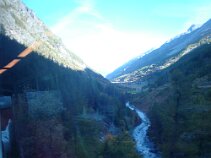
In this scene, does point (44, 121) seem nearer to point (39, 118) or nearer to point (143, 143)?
point (39, 118)

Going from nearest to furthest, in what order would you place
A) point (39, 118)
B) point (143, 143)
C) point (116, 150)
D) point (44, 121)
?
point (39, 118)
point (44, 121)
point (116, 150)
point (143, 143)

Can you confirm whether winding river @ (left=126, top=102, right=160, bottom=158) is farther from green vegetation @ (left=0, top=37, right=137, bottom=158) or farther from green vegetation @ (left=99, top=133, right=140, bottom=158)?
green vegetation @ (left=99, top=133, right=140, bottom=158)

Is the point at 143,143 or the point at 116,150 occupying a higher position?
the point at 116,150

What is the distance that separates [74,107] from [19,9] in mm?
68370

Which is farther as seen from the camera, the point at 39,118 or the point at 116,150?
the point at 116,150

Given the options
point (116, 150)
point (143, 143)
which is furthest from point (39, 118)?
point (143, 143)

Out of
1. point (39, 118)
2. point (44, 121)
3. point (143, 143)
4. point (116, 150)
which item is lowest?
point (143, 143)

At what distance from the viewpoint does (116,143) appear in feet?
81.7

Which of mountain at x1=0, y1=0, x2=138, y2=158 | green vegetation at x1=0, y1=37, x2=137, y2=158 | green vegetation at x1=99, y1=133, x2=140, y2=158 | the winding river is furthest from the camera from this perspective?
the winding river

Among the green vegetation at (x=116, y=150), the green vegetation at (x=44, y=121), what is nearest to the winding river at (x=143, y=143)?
the green vegetation at (x=44, y=121)

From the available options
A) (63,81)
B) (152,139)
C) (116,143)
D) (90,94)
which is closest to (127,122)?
(90,94)

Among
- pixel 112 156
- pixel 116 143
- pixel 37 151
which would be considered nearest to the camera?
pixel 37 151

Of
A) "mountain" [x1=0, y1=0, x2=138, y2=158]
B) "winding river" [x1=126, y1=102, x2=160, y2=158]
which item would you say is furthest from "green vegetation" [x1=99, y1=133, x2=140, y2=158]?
"winding river" [x1=126, y1=102, x2=160, y2=158]

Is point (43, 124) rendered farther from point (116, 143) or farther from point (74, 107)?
point (74, 107)
